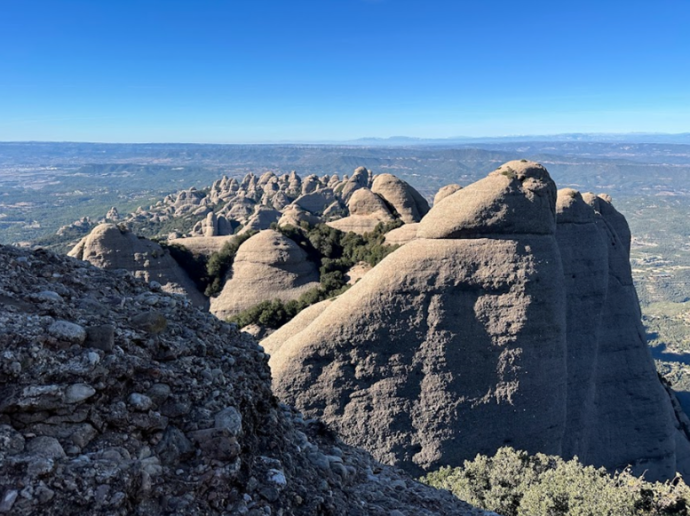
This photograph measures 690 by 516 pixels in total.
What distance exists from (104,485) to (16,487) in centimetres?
69

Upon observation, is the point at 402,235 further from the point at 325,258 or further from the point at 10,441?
the point at 10,441

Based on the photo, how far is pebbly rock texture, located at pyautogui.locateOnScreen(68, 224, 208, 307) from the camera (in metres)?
28.3

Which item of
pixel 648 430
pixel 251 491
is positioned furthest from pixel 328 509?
pixel 648 430

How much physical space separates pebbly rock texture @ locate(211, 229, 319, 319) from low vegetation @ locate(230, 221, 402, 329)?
99cm

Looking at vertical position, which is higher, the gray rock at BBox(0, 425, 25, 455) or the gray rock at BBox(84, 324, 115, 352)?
the gray rock at BBox(84, 324, 115, 352)

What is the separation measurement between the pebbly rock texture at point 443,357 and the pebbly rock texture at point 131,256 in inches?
565

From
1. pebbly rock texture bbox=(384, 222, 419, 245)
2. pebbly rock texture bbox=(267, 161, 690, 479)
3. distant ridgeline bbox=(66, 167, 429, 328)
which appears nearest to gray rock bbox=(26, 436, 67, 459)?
pebbly rock texture bbox=(267, 161, 690, 479)

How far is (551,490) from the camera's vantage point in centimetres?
1197

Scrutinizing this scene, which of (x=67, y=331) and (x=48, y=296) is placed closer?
(x=67, y=331)

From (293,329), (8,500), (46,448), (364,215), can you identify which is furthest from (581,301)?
(8,500)

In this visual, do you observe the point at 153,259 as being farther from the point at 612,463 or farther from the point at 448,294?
the point at 612,463

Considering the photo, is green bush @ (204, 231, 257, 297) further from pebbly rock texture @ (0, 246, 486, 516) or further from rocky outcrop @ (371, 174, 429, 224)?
pebbly rock texture @ (0, 246, 486, 516)

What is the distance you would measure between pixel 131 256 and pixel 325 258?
1197 cm

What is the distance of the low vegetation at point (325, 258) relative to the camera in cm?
2591
